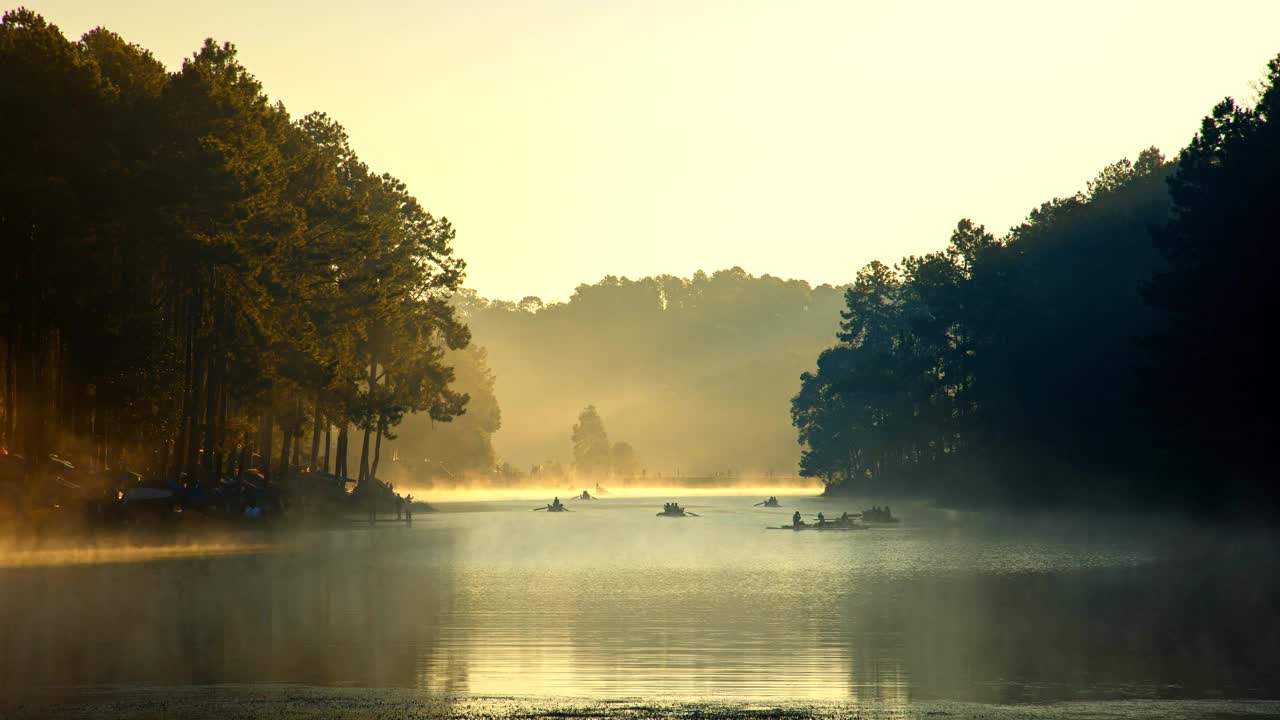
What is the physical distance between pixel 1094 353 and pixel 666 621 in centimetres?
7657

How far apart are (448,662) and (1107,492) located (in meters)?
78.7

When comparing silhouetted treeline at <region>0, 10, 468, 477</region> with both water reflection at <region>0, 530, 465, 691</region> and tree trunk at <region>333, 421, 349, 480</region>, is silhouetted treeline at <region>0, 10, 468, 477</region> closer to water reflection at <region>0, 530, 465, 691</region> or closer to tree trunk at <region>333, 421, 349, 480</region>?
tree trunk at <region>333, 421, 349, 480</region>

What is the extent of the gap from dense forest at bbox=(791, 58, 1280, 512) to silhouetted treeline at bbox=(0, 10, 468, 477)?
4677 centimetres

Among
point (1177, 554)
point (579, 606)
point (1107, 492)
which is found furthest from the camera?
point (1107, 492)

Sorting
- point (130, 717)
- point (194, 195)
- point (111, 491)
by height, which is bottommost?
point (130, 717)

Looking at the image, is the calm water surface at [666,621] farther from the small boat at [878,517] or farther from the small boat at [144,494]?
the small boat at [878,517]

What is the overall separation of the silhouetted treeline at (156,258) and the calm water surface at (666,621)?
1659cm

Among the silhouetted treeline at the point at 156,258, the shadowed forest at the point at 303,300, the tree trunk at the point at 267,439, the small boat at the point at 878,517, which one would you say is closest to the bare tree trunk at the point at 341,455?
the shadowed forest at the point at 303,300

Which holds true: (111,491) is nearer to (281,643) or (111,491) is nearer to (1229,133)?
(281,643)

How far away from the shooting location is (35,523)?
193 ft

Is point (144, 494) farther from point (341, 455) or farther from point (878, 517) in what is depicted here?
point (878, 517)

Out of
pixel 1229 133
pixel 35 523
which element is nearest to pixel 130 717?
pixel 35 523

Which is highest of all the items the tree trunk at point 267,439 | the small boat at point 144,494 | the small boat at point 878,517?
the tree trunk at point 267,439

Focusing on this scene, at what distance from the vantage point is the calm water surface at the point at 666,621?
19953mm
